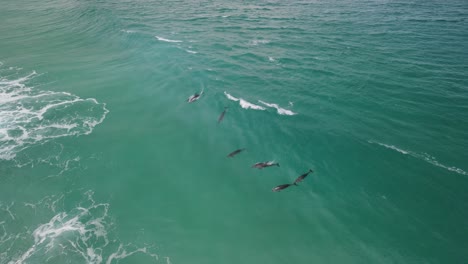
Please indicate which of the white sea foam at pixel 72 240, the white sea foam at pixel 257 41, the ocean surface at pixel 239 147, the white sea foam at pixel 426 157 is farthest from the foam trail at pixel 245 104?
the white sea foam at pixel 72 240

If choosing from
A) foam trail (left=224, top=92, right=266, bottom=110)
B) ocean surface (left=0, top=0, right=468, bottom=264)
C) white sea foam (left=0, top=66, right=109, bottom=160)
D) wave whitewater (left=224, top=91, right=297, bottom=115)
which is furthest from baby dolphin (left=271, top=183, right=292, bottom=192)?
white sea foam (left=0, top=66, right=109, bottom=160)

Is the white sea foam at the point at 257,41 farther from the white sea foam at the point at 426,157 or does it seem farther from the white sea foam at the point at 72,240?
the white sea foam at the point at 72,240

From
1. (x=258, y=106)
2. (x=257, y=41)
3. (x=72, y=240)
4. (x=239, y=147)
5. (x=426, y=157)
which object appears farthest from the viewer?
(x=257, y=41)

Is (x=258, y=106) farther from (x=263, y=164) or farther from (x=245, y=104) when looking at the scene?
(x=263, y=164)

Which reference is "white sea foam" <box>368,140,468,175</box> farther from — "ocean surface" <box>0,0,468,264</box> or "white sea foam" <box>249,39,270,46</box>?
"white sea foam" <box>249,39,270,46</box>

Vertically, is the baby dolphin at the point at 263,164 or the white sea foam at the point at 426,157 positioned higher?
the white sea foam at the point at 426,157

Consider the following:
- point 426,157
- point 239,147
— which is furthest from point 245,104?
point 426,157

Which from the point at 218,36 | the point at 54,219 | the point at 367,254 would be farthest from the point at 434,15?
the point at 54,219
